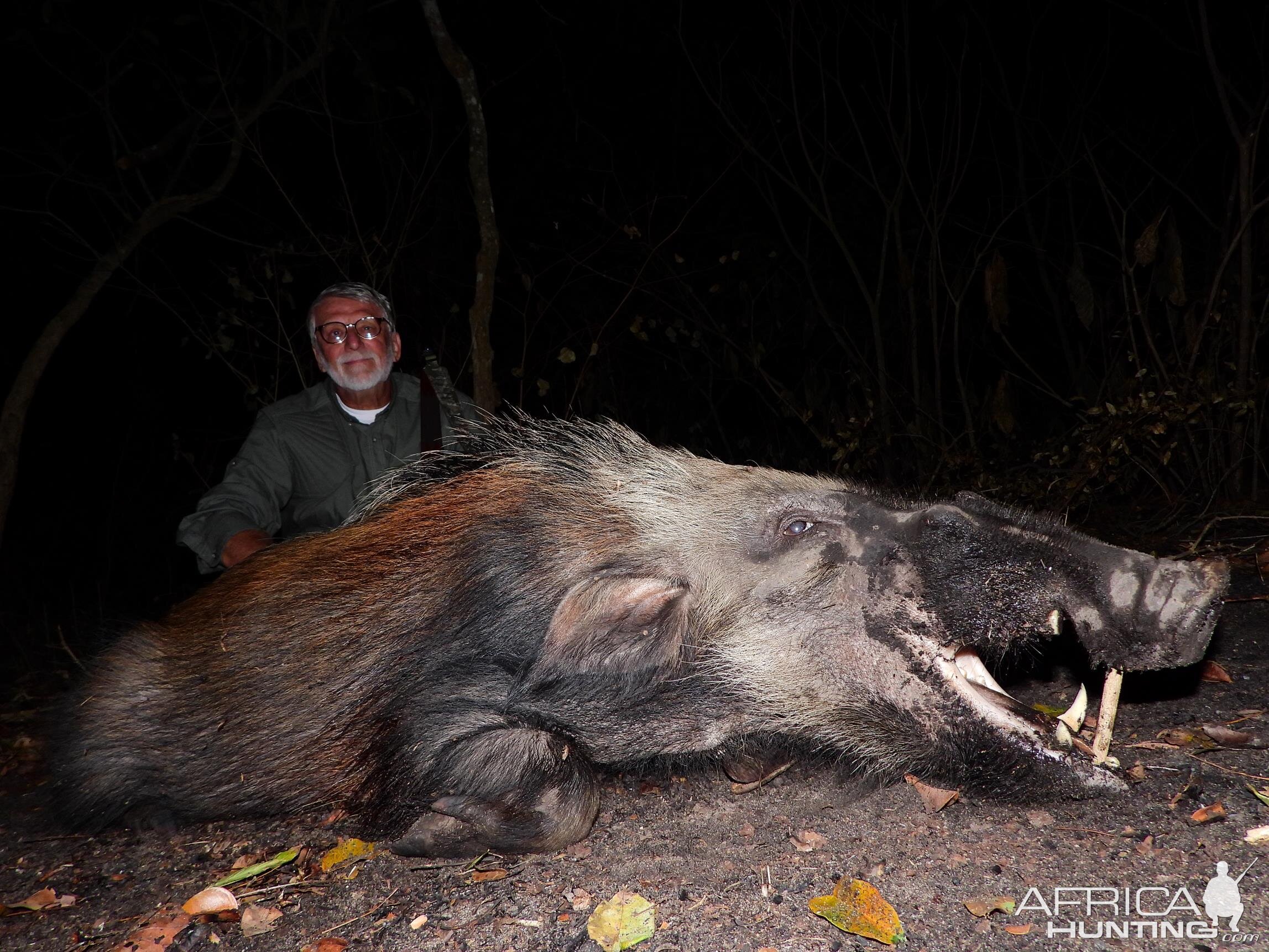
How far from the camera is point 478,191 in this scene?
531 cm

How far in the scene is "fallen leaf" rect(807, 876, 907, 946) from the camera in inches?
82.0

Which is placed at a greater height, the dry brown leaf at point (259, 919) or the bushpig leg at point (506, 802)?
the bushpig leg at point (506, 802)

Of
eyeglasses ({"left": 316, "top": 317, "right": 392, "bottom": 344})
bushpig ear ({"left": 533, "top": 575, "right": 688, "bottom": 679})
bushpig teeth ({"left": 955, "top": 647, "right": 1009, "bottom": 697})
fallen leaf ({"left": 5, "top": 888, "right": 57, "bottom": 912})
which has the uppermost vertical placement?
eyeglasses ({"left": 316, "top": 317, "right": 392, "bottom": 344})

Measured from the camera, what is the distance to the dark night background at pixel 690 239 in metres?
6.18

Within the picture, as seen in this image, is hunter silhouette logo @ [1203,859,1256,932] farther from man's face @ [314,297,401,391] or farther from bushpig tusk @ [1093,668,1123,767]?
man's face @ [314,297,401,391]

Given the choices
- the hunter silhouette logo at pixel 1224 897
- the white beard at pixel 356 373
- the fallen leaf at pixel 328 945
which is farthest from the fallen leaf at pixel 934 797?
the white beard at pixel 356 373

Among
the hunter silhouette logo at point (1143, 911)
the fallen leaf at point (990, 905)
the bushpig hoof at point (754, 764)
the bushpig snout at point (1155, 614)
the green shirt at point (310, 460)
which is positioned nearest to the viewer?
the hunter silhouette logo at point (1143, 911)

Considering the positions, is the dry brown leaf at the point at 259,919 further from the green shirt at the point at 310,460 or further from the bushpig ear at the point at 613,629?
the green shirt at the point at 310,460

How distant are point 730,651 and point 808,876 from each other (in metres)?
0.70

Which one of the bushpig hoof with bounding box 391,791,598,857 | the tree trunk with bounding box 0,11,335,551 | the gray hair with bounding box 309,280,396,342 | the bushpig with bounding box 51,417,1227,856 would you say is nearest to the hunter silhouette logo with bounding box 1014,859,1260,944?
the bushpig with bounding box 51,417,1227,856

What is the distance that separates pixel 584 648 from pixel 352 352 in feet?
7.60

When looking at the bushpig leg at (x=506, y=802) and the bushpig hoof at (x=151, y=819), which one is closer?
the bushpig leg at (x=506, y=802)

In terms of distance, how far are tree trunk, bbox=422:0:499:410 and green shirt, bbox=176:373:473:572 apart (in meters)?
0.70

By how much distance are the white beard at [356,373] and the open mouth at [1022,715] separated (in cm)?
300
